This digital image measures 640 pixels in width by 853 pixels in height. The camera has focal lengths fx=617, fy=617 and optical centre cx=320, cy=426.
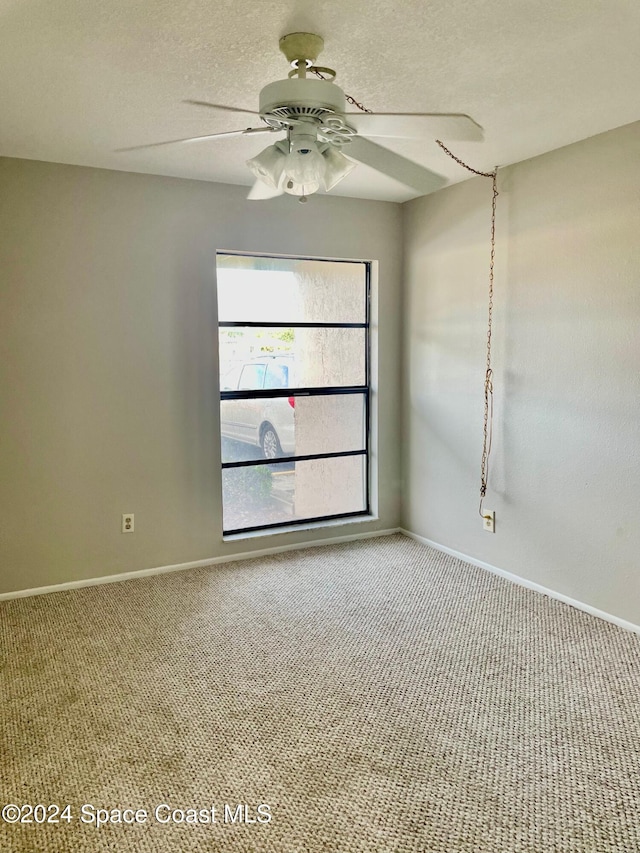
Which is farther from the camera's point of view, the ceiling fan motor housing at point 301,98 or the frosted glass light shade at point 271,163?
the frosted glass light shade at point 271,163

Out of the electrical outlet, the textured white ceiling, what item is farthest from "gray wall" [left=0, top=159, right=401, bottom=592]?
the electrical outlet

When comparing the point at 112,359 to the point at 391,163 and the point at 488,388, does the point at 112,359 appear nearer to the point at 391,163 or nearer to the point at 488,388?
the point at 391,163

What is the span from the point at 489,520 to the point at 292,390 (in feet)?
4.87

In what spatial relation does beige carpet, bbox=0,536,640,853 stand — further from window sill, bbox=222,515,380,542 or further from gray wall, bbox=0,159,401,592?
window sill, bbox=222,515,380,542

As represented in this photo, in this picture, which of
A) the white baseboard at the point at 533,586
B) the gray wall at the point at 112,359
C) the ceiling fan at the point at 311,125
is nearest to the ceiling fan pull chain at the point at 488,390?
the white baseboard at the point at 533,586

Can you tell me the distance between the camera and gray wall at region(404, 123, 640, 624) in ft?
9.39

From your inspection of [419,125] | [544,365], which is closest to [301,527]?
[544,365]

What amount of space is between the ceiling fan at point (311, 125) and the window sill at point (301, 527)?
246 centimetres

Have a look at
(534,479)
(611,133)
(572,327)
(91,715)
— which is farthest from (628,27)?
(91,715)

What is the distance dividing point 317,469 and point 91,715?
89.7 inches

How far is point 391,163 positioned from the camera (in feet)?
8.18

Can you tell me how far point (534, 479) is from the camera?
10.9 feet

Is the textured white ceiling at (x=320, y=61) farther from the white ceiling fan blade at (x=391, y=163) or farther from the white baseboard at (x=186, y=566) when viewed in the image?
the white baseboard at (x=186, y=566)

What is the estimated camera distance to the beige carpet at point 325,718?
5.68 feet
